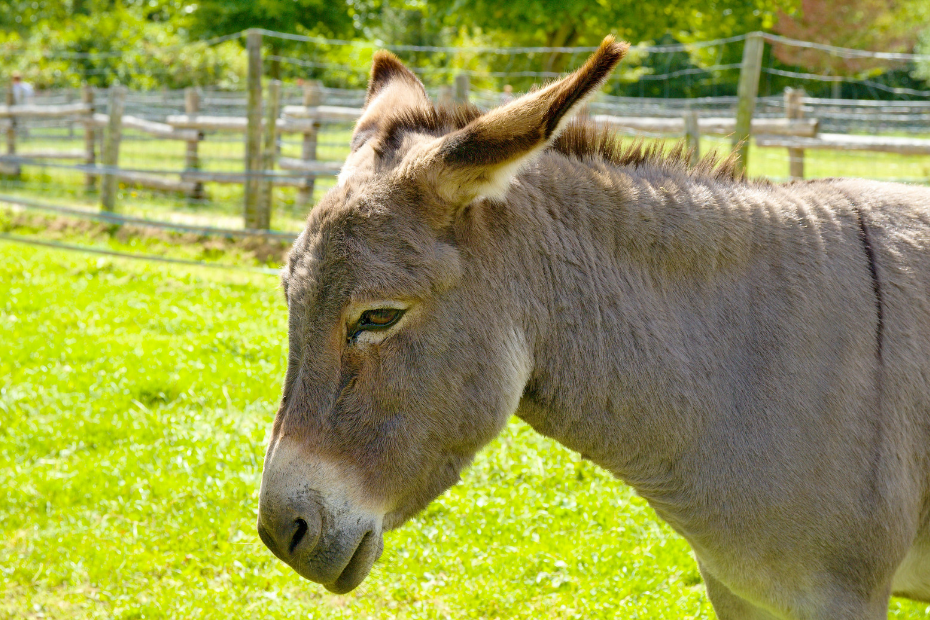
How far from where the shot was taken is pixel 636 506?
4.59m

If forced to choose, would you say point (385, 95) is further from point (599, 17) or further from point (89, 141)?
point (89, 141)

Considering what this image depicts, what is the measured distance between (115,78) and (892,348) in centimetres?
2869

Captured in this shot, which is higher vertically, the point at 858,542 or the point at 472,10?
the point at 472,10

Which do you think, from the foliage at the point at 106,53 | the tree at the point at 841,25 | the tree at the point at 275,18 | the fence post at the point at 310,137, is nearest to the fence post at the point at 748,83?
the fence post at the point at 310,137

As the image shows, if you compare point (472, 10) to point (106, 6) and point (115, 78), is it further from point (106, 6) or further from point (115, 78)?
point (106, 6)

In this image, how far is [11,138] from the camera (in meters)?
19.5

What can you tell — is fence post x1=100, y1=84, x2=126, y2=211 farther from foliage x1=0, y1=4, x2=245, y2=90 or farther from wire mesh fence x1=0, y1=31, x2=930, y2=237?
foliage x1=0, y1=4, x2=245, y2=90

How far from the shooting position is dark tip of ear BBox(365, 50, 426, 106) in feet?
9.93

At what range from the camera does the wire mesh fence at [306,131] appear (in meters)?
10.9

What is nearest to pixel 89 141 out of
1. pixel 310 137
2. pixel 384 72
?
pixel 310 137

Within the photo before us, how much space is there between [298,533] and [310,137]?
12912 mm

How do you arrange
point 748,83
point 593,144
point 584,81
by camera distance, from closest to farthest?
point 584,81
point 593,144
point 748,83

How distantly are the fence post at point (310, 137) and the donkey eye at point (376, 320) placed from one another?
1204 centimetres

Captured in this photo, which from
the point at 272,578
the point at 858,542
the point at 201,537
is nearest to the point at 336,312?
the point at 858,542
